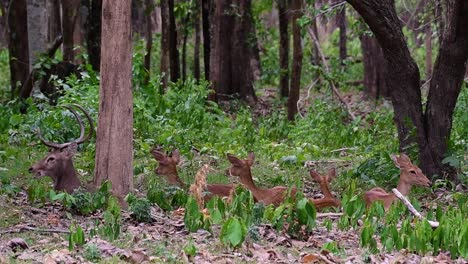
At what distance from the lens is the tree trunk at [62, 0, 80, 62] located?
49.8 ft

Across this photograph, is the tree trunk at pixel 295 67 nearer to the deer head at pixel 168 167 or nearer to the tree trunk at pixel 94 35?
the tree trunk at pixel 94 35

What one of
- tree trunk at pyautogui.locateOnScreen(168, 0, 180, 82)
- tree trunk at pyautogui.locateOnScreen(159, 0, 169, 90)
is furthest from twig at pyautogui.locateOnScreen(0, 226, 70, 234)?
tree trunk at pyautogui.locateOnScreen(168, 0, 180, 82)

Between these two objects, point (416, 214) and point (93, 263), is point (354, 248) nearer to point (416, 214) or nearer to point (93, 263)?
point (416, 214)

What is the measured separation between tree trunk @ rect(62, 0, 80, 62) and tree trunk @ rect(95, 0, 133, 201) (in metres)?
7.72

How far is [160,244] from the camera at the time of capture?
Answer: 6.46 m

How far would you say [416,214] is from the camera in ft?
22.4

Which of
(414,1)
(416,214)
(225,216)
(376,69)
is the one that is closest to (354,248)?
(416,214)

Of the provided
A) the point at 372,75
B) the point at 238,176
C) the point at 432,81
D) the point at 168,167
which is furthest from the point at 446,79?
the point at 372,75

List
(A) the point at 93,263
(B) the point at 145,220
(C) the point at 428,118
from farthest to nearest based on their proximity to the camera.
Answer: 1. (C) the point at 428,118
2. (B) the point at 145,220
3. (A) the point at 93,263

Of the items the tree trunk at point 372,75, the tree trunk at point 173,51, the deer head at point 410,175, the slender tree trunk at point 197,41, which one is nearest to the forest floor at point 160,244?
the deer head at point 410,175

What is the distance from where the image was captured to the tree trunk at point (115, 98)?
7.62 m

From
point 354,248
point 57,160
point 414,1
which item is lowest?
point 354,248

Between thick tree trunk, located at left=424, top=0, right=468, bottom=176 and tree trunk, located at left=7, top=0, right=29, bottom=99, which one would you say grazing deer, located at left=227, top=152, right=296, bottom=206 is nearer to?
thick tree trunk, located at left=424, top=0, right=468, bottom=176

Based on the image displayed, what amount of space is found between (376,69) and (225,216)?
51.1 ft
